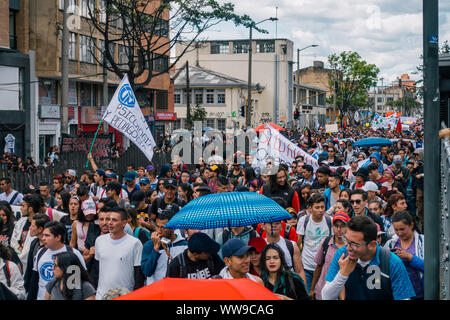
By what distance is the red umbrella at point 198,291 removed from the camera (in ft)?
11.0

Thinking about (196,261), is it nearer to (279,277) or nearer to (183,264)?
(183,264)

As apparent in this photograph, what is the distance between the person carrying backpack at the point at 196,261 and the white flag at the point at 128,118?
8.67 meters

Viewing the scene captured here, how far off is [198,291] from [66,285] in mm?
2539

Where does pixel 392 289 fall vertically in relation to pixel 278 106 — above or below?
below

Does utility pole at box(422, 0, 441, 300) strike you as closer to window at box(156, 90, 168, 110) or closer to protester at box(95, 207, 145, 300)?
protester at box(95, 207, 145, 300)

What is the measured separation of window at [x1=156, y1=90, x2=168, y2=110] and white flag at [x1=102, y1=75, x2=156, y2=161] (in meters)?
38.2

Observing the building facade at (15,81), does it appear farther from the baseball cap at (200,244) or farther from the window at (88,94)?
the baseball cap at (200,244)

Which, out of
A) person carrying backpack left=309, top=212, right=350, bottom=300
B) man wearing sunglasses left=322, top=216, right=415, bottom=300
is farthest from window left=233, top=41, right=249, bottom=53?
man wearing sunglasses left=322, top=216, right=415, bottom=300

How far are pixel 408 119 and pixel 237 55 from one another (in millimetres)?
31620

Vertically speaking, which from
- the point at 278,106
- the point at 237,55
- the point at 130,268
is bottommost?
the point at 130,268
